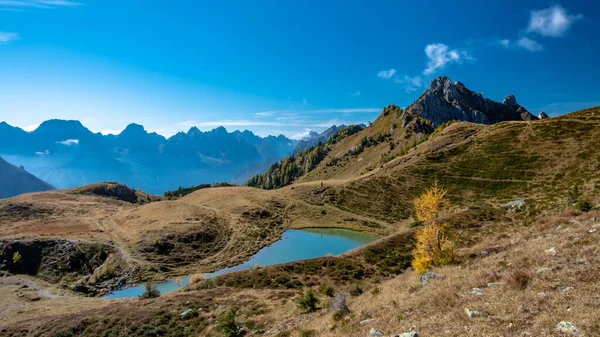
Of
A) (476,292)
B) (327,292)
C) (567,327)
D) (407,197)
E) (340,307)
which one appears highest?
(567,327)

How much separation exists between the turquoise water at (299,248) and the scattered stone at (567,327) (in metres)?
70.1

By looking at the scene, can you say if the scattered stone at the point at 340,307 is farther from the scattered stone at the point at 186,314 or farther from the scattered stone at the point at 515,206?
the scattered stone at the point at 515,206

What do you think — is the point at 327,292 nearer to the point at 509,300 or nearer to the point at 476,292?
the point at 476,292

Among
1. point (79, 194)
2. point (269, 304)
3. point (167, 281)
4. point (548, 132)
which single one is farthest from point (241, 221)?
point (548, 132)

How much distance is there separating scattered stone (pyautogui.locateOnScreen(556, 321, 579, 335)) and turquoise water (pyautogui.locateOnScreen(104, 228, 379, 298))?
7014 centimetres

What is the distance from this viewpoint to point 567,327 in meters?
11.7

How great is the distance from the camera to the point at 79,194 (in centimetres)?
17100

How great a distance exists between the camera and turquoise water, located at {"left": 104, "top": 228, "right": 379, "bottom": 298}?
236 ft

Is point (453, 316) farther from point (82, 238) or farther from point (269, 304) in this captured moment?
point (82, 238)

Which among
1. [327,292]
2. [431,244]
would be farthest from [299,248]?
[431,244]

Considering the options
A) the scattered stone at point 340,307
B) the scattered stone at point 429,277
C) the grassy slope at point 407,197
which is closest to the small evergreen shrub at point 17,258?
the grassy slope at point 407,197

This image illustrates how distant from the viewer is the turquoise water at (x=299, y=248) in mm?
71800

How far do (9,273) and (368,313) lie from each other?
94.3 meters

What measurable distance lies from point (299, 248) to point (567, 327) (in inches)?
3152
